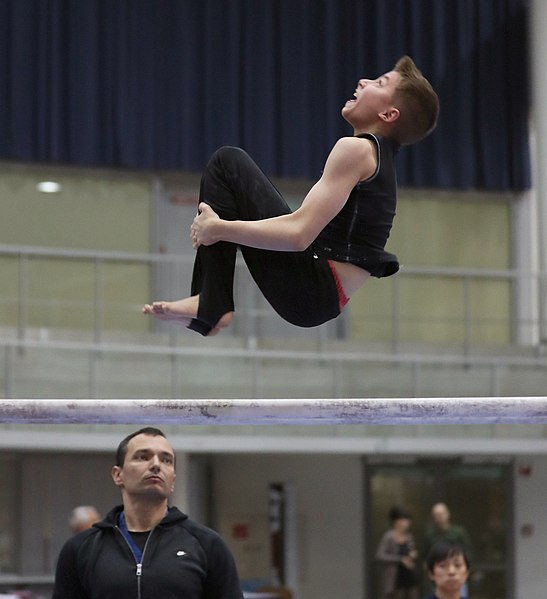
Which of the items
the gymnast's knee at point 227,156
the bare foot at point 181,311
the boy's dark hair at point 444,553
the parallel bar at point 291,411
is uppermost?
the gymnast's knee at point 227,156

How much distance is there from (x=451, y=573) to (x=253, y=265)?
2205 mm

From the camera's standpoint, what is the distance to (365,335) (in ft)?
51.2

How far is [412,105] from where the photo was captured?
14.6 feet

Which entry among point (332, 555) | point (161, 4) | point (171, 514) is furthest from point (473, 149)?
point (171, 514)

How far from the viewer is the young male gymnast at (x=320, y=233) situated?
4.40m

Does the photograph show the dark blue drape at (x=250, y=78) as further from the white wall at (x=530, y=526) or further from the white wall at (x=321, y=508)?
the white wall at (x=321, y=508)

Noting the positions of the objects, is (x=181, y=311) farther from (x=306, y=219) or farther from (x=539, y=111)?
(x=539, y=111)

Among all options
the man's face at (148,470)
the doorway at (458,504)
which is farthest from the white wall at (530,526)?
the man's face at (148,470)

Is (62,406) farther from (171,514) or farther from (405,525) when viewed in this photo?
(405,525)

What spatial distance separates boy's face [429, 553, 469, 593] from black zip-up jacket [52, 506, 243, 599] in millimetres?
1723

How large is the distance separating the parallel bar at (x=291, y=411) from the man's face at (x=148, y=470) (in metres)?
0.60

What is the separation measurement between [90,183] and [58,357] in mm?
2917

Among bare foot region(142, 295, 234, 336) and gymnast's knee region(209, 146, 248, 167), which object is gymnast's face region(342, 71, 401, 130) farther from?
bare foot region(142, 295, 234, 336)

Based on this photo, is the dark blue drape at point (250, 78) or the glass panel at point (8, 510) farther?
the dark blue drape at point (250, 78)
